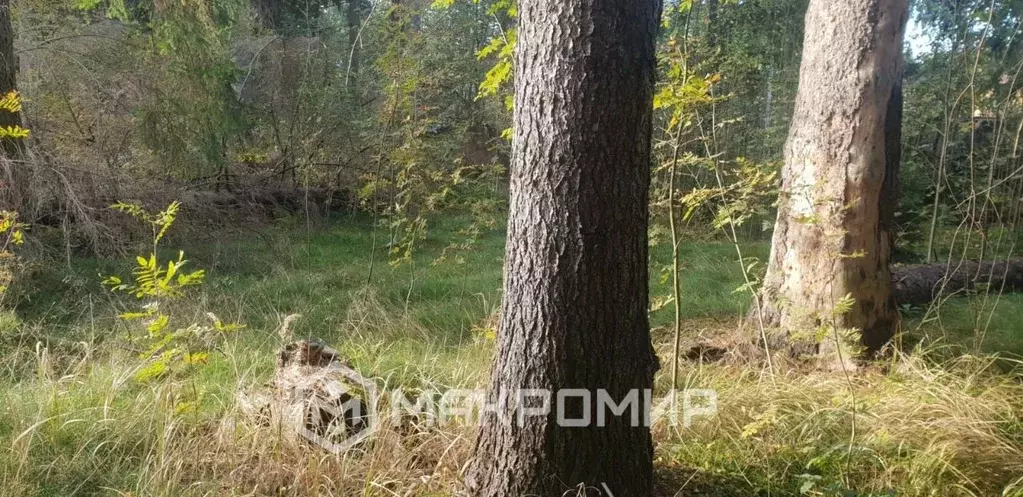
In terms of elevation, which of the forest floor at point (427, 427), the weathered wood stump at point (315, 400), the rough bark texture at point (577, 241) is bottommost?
the forest floor at point (427, 427)

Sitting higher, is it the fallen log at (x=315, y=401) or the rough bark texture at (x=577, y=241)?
the rough bark texture at (x=577, y=241)

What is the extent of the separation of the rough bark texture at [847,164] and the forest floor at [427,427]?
1.29 feet

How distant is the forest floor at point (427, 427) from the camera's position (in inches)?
88.4

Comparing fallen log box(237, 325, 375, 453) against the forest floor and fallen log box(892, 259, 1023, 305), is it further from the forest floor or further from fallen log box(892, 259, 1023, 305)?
fallen log box(892, 259, 1023, 305)

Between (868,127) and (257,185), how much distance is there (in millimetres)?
6896

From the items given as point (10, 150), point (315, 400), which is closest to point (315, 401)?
point (315, 400)

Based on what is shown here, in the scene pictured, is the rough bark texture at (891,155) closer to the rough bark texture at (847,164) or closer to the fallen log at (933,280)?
the rough bark texture at (847,164)

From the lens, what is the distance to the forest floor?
7.36 ft

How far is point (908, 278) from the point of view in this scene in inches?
206

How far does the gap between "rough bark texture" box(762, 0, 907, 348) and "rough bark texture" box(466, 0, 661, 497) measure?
76.1 inches

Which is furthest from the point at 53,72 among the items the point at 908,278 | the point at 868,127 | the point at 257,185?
the point at 908,278

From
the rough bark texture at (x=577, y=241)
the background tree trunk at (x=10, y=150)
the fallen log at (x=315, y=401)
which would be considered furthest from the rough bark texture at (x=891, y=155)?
the background tree trunk at (x=10, y=150)

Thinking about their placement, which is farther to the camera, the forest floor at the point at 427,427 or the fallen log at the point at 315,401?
the fallen log at the point at 315,401

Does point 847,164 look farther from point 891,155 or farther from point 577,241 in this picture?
point 577,241
